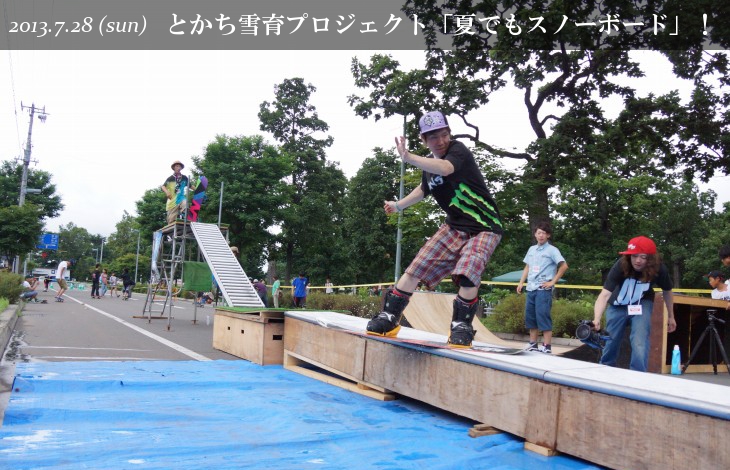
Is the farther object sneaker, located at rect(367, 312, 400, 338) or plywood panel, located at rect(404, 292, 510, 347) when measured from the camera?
plywood panel, located at rect(404, 292, 510, 347)

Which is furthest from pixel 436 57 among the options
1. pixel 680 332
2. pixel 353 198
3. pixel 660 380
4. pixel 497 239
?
pixel 353 198

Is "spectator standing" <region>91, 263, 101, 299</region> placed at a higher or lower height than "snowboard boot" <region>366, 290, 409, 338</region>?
lower

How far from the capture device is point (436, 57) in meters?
21.8

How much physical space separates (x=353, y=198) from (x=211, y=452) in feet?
159

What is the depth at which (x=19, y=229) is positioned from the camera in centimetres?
2778

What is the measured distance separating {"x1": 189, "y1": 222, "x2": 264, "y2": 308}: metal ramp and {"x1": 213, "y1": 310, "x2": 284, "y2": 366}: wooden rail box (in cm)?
172

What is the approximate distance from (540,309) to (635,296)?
2.13 meters

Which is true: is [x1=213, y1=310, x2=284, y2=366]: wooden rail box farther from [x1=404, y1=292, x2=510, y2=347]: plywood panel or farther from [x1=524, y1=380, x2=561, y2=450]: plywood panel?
[x1=524, y1=380, x2=561, y2=450]: plywood panel

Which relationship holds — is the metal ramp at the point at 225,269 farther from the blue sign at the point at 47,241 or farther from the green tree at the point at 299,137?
the green tree at the point at 299,137

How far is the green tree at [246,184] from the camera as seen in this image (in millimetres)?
38125

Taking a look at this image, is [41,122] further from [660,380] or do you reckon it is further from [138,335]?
[660,380]

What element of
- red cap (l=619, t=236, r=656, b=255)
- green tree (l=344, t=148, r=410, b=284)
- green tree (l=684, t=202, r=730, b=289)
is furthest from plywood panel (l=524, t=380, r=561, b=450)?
green tree (l=684, t=202, r=730, b=289)

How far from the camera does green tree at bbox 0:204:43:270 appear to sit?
27.7 m

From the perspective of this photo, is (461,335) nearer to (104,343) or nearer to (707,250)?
(104,343)
